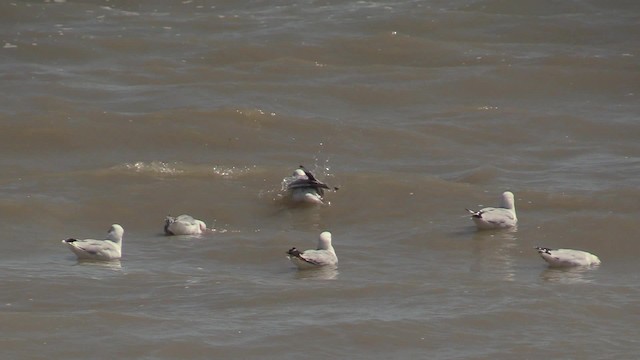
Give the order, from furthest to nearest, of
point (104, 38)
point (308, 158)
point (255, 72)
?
point (104, 38), point (255, 72), point (308, 158)

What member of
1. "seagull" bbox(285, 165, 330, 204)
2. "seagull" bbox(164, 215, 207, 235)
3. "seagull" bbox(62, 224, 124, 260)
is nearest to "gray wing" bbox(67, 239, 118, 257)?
"seagull" bbox(62, 224, 124, 260)

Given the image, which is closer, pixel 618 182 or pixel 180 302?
pixel 180 302

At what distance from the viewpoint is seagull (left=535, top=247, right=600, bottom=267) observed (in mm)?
11023

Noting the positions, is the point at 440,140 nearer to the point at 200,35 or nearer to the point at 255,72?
the point at 255,72

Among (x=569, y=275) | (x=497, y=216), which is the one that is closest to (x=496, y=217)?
(x=497, y=216)

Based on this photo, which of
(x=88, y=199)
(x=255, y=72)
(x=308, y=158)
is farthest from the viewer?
(x=255, y=72)

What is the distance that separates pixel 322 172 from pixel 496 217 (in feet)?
8.56

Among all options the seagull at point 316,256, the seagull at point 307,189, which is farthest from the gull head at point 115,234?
the seagull at point 307,189

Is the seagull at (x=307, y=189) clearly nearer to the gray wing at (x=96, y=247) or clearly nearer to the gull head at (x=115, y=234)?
the gull head at (x=115, y=234)

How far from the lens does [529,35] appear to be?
20.9 metres

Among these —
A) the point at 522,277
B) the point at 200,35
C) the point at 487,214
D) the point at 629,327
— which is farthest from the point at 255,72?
the point at 629,327

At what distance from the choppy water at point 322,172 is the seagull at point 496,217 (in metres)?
0.20

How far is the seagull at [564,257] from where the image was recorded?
1102 centimetres

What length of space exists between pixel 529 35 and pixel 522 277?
10.5 meters
